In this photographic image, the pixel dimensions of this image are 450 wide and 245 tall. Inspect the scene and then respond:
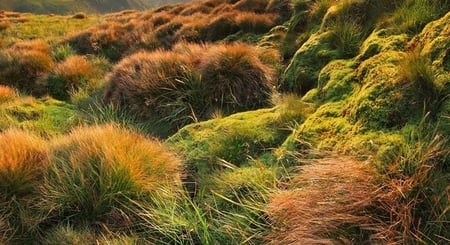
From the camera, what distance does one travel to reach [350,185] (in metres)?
3.22

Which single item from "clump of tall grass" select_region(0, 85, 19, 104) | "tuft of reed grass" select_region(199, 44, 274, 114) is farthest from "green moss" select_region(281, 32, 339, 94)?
"clump of tall grass" select_region(0, 85, 19, 104)

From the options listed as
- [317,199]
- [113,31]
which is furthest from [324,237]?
[113,31]

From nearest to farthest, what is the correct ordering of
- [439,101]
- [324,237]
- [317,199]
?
[324,237] → [317,199] → [439,101]

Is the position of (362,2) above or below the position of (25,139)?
above

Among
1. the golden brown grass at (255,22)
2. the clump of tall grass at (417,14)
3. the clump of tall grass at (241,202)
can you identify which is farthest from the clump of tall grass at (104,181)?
the golden brown grass at (255,22)

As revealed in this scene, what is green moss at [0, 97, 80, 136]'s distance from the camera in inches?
296

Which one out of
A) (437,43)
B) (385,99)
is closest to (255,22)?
(437,43)

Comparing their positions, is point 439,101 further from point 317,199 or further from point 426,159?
point 317,199

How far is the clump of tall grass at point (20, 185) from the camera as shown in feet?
14.0

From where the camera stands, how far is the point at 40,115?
8.57 metres

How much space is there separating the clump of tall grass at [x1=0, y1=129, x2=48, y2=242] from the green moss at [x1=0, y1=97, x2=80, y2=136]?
1934 millimetres

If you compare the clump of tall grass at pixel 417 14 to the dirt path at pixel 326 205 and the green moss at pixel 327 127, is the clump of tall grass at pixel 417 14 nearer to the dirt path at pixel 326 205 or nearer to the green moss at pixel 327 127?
the green moss at pixel 327 127

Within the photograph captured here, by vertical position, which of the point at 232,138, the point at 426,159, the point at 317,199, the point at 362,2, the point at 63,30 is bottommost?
the point at 63,30

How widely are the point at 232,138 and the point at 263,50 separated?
13.2ft
